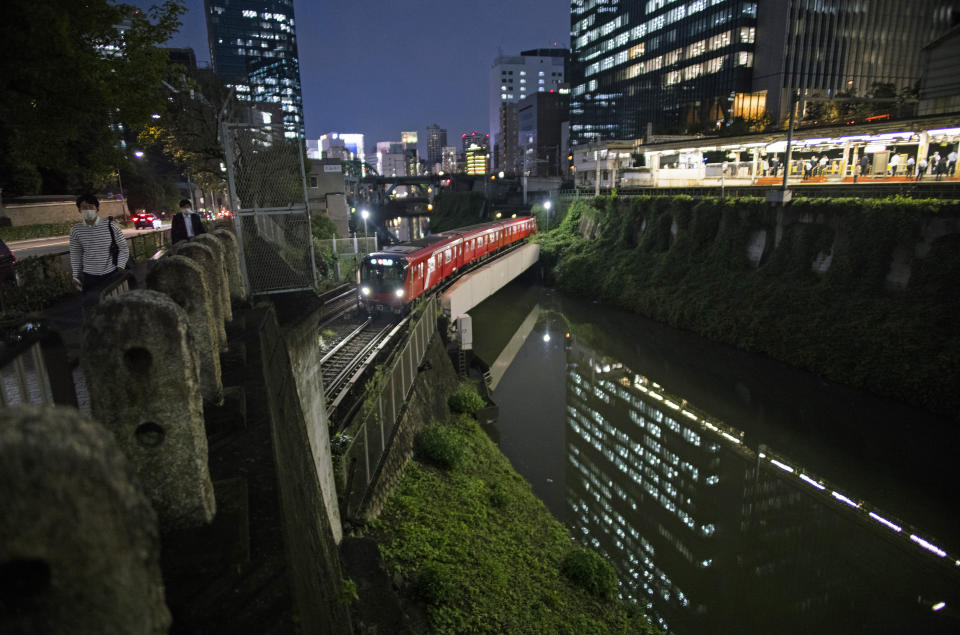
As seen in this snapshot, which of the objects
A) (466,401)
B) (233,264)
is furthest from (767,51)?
(233,264)

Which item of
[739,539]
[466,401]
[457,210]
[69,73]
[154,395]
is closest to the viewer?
[154,395]

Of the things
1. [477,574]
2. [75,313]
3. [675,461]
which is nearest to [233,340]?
[75,313]

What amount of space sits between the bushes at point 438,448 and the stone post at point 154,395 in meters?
9.84

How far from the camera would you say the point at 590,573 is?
1005cm

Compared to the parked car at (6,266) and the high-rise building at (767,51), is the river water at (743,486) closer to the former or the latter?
the parked car at (6,266)

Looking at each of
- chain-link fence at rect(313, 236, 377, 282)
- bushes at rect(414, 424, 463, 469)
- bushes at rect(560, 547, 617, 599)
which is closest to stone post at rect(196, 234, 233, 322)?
bushes at rect(414, 424, 463, 469)

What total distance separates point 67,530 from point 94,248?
605 centimetres

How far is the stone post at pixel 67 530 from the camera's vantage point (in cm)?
144

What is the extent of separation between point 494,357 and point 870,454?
45.6 feet

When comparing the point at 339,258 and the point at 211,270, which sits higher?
the point at 211,270

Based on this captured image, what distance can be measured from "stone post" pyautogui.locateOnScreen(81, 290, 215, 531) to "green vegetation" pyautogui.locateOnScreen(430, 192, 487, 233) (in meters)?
66.4

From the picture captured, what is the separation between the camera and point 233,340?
5.78 m

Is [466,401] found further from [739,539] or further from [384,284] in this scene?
[739,539]

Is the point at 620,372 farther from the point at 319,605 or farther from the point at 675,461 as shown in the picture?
the point at 319,605
